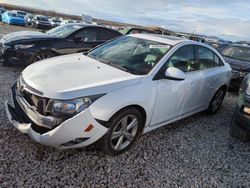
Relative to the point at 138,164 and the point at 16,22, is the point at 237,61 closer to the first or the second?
the point at 138,164

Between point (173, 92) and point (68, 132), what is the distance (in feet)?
5.83

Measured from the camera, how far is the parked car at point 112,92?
286cm

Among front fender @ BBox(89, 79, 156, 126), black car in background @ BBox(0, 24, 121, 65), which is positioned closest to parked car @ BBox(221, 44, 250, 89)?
black car in background @ BBox(0, 24, 121, 65)

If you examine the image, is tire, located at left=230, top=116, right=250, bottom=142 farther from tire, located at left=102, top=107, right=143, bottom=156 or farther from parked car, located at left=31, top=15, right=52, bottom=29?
parked car, located at left=31, top=15, right=52, bottom=29

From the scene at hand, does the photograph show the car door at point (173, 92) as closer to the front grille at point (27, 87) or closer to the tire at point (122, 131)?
the tire at point (122, 131)

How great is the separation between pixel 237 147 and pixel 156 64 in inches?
81.4

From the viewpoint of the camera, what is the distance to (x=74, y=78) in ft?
10.5

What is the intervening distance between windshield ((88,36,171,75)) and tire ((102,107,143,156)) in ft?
2.07

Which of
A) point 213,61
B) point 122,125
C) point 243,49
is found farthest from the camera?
point 243,49

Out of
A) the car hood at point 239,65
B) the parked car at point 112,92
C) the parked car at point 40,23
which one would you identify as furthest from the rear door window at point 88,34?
the parked car at point 40,23

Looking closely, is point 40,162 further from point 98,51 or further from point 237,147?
point 237,147

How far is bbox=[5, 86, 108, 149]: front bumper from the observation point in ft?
9.24

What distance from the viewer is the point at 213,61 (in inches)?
203

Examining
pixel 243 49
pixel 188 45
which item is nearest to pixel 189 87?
pixel 188 45
